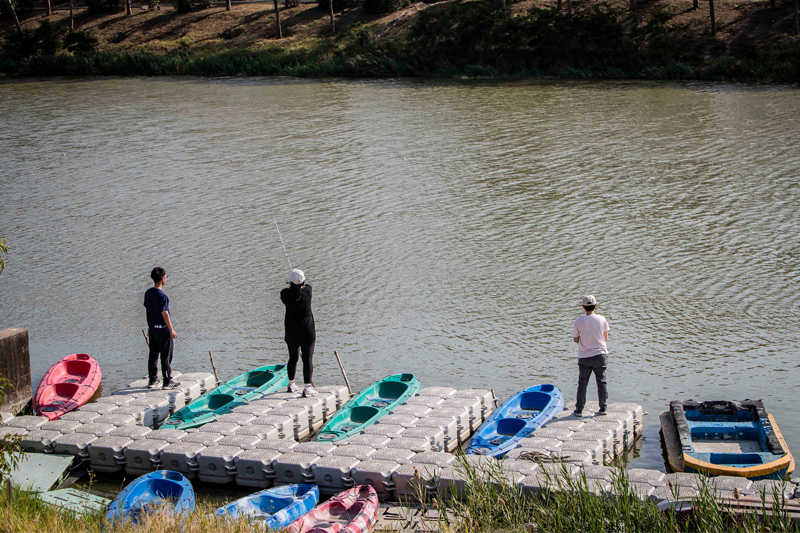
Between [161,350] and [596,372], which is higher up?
[161,350]

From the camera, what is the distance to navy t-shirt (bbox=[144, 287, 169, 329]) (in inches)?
465

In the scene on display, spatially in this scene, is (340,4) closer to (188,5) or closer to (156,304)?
(188,5)

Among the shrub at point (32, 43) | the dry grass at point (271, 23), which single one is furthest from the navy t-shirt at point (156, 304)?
the shrub at point (32, 43)

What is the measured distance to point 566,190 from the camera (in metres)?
23.2

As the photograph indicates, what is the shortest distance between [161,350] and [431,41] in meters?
42.0

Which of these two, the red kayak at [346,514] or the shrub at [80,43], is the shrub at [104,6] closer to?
the shrub at [80,43]

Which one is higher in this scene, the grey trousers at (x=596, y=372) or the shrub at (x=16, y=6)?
the shrub at (x=16, y=6)

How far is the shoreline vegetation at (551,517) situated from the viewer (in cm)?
677

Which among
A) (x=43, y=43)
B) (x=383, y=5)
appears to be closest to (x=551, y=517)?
(x=383, y=5)

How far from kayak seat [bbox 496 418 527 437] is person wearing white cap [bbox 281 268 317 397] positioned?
2840 mm

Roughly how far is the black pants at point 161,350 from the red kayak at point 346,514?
180 inches

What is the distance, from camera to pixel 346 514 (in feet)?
27.7

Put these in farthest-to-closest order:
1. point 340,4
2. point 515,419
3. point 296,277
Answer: point 340,4 < point 296,277 < point 515,419

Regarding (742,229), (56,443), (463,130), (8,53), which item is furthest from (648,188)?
(8,53)
